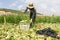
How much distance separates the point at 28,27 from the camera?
1448 cm

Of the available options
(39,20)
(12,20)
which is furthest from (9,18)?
(39,20)

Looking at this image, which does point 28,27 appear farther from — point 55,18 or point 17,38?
point 55,18

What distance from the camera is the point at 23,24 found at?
1462 centimetres

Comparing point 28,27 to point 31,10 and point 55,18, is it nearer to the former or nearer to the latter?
point 31,10

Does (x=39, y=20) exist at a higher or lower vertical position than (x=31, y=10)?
lower

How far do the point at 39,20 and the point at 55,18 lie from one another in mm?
1555

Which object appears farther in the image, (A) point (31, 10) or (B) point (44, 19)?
(B) point (44, 19)

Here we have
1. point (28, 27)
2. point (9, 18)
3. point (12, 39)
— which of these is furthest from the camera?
point (9, 18)

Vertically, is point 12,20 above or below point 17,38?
below

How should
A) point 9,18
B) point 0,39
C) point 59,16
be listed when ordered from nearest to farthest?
point 0,39 → point 9,18 → point 59,16

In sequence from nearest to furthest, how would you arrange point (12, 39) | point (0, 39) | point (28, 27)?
point (12, 39), point (0, 39), point (28, 27)

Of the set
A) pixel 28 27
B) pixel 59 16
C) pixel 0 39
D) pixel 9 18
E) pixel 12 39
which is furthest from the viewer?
pixel 59 16

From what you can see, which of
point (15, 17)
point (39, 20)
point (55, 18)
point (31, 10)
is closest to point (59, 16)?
point (55, 18)

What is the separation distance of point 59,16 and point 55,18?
2.52 feet
